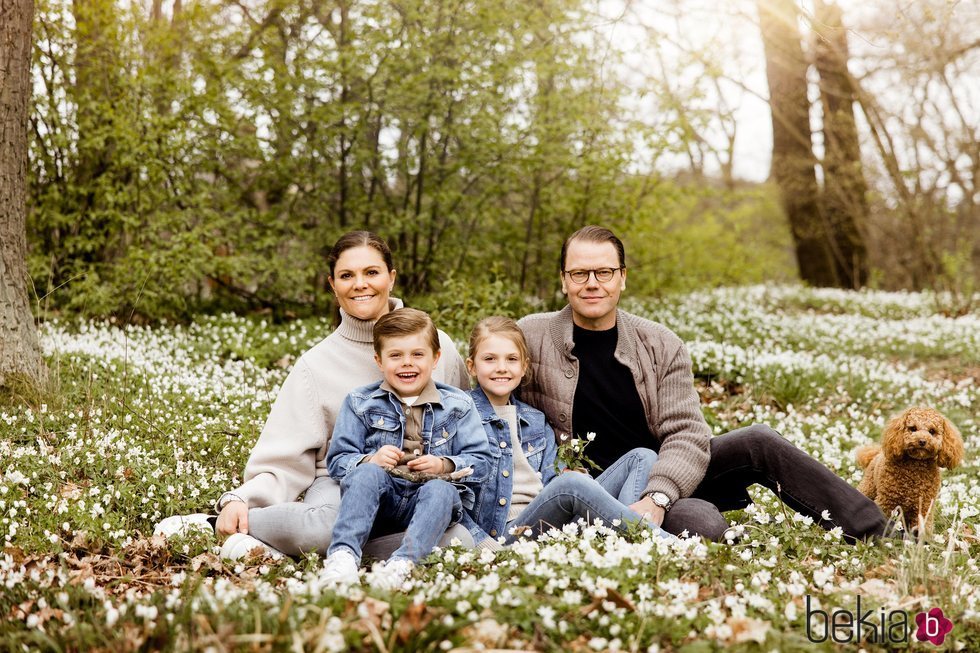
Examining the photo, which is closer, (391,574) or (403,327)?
(391,574)

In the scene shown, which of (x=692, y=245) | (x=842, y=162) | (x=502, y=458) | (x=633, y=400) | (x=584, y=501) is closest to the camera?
(x=584, y=501)

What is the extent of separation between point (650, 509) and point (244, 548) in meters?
1.97

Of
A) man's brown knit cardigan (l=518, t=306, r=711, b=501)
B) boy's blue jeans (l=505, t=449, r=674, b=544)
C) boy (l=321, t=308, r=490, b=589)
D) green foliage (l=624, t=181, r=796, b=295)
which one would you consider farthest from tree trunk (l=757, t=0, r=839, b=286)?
boy (l=321, t=308, r=490, b=589)

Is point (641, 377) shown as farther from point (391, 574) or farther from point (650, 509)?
point (391, 574)

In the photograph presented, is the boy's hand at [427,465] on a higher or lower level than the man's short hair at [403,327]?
lower

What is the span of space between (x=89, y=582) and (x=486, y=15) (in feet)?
27.4

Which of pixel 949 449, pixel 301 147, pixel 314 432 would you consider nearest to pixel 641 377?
pixel 949 449

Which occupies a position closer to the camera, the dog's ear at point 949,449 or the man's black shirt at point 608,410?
the dog's ear at point 949,449

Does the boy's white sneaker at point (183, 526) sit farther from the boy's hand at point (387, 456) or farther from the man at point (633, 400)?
the man at point (633, 400)

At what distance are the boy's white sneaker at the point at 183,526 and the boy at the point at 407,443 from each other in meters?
0.71

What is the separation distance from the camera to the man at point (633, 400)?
429 cm

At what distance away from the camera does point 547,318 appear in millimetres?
4863

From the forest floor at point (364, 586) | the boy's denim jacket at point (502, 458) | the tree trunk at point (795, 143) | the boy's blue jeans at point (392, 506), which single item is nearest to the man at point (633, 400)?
the boy's denim jacket at point (502, 458)

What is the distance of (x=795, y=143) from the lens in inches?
729
